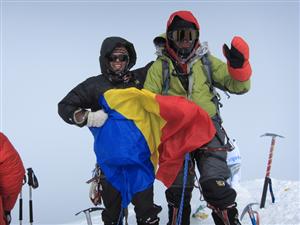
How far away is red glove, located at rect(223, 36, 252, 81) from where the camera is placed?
424 cm

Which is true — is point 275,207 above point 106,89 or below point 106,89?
below

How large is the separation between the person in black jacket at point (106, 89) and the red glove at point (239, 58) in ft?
3.83

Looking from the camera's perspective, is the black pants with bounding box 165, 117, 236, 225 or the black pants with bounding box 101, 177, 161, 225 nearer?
the black pants with bounding box 165, 117, 236, 225

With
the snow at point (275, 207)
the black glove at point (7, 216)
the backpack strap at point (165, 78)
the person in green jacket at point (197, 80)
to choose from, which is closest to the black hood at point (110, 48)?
the person in green jacket at point (197, 80)

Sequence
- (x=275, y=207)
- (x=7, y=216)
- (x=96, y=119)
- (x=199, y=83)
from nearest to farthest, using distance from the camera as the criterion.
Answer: (x=96, y=119) < (x=199, y=83) < (x=7, y=216) < (x=275, y=207)

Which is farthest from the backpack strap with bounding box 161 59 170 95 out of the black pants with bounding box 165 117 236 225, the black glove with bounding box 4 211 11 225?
the black glove with bounding box 4 211 11 225

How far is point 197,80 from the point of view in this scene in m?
4.71

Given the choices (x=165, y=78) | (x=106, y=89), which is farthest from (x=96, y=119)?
(x=165, y=78)

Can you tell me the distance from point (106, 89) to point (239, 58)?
1559 millimetres

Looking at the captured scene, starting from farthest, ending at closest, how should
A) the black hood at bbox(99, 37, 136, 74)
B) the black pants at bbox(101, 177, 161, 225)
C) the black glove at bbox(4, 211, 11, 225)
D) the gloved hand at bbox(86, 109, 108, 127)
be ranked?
the black glove at bbox(4, 211, 11, 225), the black hood at bbox(99, 37, 136, 74), the gloved hand at bbox(86, 109, 108, 127), the black pants at bbox(101, 177, 161, 225)

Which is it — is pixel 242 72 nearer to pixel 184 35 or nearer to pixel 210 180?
pixel 184 35

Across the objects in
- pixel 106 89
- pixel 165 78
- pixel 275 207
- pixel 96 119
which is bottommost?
pixel 275 207

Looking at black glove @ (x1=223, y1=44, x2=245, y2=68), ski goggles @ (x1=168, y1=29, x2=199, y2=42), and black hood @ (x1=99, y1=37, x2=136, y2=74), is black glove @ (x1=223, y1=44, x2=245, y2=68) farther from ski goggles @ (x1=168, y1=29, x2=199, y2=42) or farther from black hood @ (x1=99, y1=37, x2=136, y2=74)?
black hood @ (x1=99, y1=37, x2=136, y2=74)

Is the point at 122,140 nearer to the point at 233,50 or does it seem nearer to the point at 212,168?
the point at 212,168
